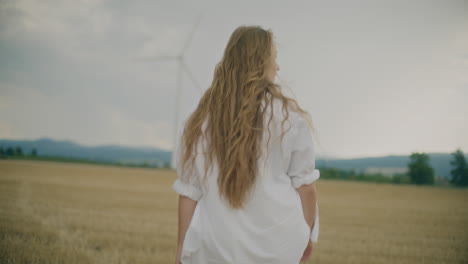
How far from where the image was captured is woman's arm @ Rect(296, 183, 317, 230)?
2025 mm

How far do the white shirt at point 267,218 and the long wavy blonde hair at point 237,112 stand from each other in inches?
1.9

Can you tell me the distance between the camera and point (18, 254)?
242 inches

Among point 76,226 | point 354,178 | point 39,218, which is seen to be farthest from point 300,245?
point 354,178

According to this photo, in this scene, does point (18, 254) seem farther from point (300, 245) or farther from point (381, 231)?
point (381, 231)

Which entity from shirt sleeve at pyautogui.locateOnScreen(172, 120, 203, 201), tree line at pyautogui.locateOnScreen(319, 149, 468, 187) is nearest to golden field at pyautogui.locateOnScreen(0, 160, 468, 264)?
shirt sleeve at pyautogui.locateOnScreen(172, 120, 203, 201)

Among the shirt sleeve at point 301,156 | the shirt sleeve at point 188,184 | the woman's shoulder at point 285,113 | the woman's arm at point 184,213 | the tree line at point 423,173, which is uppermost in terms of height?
the woman's shoulder at point 285,113

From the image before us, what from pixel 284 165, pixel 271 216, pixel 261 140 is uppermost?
pixel 261 140

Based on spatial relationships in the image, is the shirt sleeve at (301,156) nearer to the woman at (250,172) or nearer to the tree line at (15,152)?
the woman at (250,172)

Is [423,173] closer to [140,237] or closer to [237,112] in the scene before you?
[140,237]

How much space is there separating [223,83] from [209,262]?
96cm

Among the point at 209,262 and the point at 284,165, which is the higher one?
the point at 284,165

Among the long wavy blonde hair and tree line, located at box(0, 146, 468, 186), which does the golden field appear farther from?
tree line, located at box(0, 146, 468, 186)

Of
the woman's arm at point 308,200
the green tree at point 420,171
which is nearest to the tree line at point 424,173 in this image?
the green tree at point 420,171

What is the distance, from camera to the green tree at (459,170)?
39969 mm
